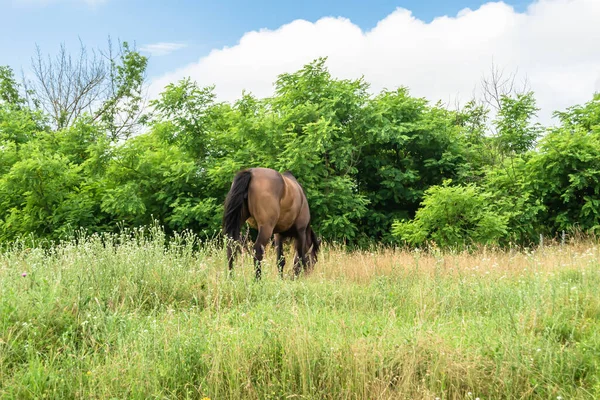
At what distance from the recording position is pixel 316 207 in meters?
12.8

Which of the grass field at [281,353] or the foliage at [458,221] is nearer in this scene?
the grass field at [281,353]

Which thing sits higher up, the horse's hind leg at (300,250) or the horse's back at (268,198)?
the horse's back at (268,198)

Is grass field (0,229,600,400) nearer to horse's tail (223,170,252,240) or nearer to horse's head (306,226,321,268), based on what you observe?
horse's tail (223,170,252,240)

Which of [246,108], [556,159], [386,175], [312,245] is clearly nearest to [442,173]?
[386,175]

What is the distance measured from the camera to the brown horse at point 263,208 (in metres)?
7.44

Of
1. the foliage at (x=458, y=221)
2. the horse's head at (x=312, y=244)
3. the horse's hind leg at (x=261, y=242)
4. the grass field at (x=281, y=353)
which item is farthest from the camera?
the foliage at (x=458, y=221)

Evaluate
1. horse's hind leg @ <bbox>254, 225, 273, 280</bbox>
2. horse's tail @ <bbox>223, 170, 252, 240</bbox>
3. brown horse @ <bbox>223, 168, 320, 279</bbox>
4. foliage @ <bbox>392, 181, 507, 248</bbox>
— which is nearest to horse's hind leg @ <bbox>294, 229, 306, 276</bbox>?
brown horse @ <bbox>223, 168, 320, 279</bbox>

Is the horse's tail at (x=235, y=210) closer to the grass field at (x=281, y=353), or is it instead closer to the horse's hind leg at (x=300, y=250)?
the horse's hind leg at (x=300, y=250)

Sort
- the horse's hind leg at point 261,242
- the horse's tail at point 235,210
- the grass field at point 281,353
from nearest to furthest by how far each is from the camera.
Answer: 1. the grass field at point 281,353
2. the horse's tail at point 235,210
3. the horse's hind leg at point 261,242

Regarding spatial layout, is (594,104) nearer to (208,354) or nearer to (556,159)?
(556,159)

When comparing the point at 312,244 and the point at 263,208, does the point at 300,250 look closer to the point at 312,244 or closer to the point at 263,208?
the point at 312,244

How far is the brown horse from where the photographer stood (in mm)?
7441

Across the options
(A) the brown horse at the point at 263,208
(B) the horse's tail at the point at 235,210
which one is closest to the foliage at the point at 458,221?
(A) the brown horse at the point at 263,208

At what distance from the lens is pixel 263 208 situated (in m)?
7.62
